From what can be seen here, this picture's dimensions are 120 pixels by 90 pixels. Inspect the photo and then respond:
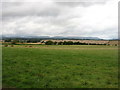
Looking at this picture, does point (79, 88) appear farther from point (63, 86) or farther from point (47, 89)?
point (47, 89)

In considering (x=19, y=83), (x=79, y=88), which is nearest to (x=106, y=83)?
(x=79, y=88)

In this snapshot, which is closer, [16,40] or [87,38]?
[16,40]

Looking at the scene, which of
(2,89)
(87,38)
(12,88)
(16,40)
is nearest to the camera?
(2,89)

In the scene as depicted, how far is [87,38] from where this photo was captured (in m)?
86.2

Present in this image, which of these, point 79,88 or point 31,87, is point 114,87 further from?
point 31,87

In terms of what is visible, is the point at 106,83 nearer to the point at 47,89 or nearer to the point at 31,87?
the point at 47,89

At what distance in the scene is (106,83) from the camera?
727 centimetres

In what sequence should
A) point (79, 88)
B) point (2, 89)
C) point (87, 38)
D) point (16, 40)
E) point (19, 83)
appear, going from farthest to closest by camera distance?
point (87, 38), point (16, 40), point (19, 83), point (79, 88), point (2, 89)

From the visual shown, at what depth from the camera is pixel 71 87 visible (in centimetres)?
650

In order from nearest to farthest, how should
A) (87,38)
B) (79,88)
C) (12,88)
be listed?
1. (12,88)
2. (79,88)
3. (87,38)

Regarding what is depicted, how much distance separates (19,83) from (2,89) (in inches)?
52.6

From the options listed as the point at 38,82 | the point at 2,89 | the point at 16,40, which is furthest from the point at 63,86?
the point at 16,40

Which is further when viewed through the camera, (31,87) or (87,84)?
(87,84)

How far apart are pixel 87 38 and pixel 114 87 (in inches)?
3196
